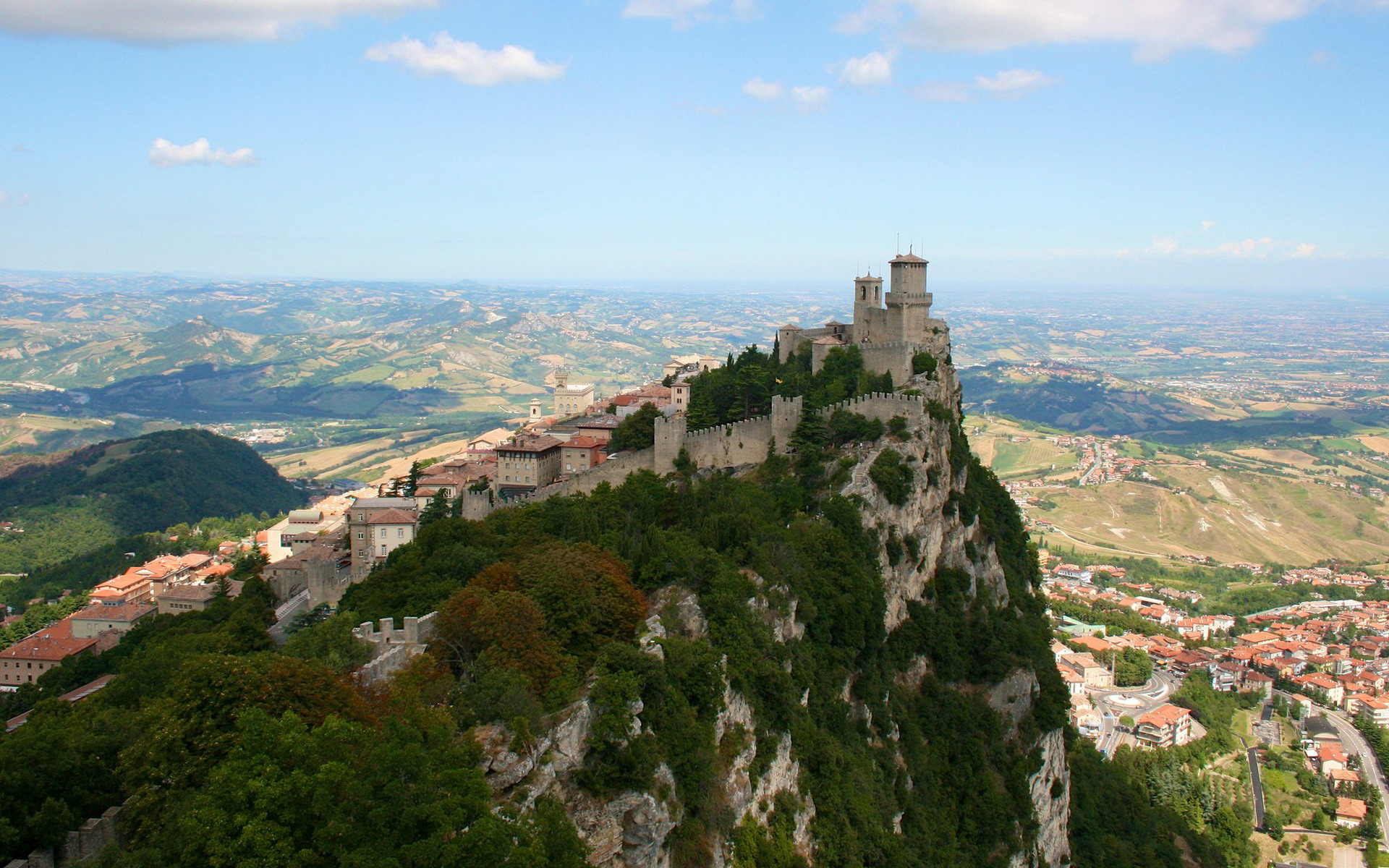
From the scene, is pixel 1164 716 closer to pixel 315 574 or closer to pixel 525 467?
pixel 525 467

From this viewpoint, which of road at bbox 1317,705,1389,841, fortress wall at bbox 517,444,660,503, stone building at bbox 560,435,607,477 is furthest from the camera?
road at bbox 1317,705,1389,841

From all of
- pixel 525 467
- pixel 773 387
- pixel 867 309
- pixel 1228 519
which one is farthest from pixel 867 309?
pixel 1228 519

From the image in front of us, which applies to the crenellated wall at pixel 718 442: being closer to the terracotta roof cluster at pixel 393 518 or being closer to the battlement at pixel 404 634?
the terracotta roof cluster at pixel 393 518

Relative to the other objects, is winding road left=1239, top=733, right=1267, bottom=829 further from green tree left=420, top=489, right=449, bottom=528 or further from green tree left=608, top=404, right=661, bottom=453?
green tree left=420, top=489, right=449, bottom=528

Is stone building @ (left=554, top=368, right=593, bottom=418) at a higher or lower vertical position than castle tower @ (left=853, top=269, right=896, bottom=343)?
lower

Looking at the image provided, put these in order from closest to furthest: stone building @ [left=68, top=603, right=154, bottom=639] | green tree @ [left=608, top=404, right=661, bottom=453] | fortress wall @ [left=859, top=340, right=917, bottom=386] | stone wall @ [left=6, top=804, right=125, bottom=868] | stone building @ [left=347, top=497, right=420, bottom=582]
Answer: stone wall @ [left=6, top=804, right=125, bottom=868], stone building @ [left=347, top=497, right=420, bottom=582], fortress wall @ [left=859, top=340, right=917, bottom=386], green tree @ [left=608, top=404, right=661, bottom=453], stone building @ [left=68, top=603, right=154, bottom=639]

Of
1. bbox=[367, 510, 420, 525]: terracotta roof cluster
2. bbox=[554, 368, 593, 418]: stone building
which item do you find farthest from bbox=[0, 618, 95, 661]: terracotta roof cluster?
bbox=[554, 368, 593, 418]: stone building

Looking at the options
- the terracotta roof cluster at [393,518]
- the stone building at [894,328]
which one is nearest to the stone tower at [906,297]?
the stone building at [894,328]
